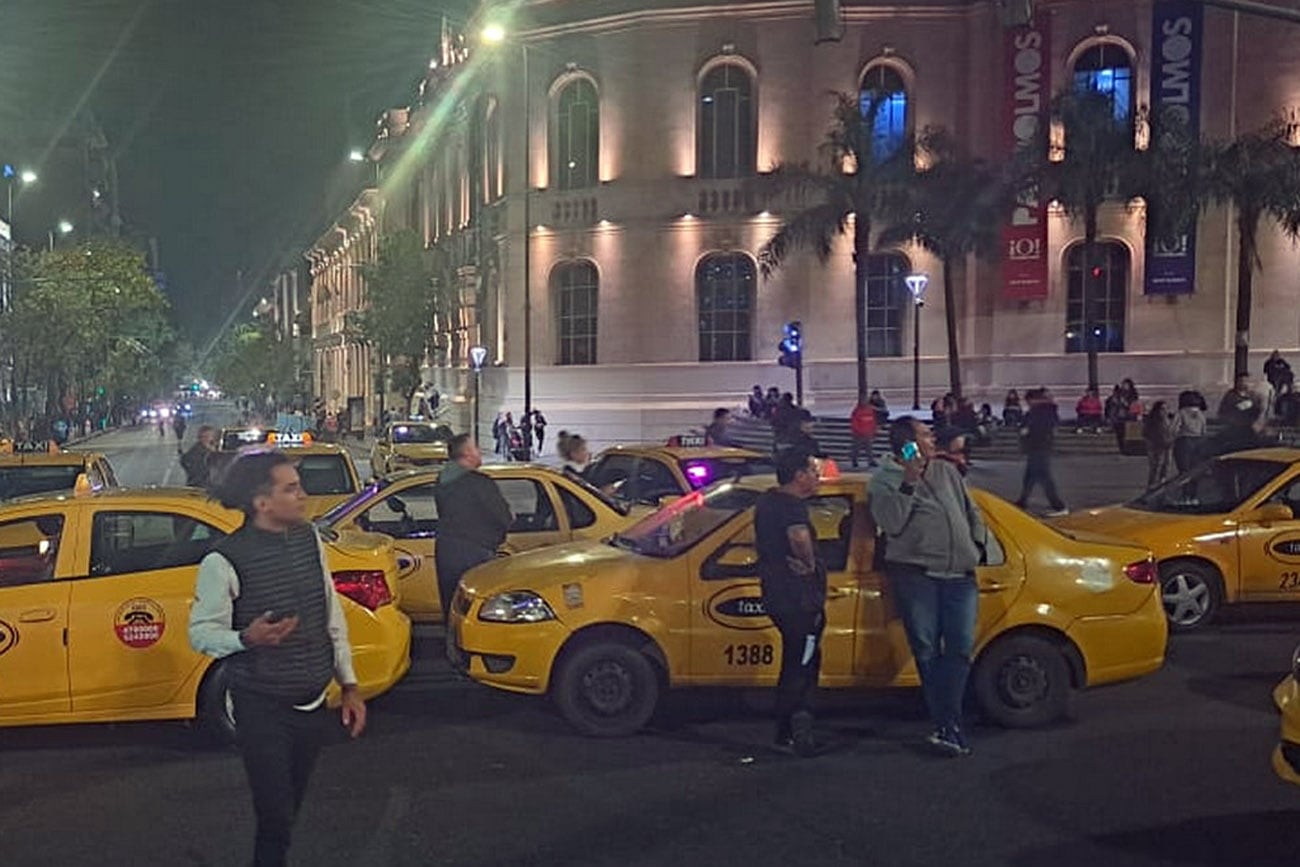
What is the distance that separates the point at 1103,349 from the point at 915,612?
116ft

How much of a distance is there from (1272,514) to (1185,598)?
38.5 inches

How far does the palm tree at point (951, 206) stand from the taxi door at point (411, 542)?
26.7 meters

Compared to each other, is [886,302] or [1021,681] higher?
[886,302]

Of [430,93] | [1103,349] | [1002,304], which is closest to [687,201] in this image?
[1002,304]

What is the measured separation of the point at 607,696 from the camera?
786 centimetres

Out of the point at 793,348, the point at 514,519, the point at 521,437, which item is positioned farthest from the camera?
the point at 521,437

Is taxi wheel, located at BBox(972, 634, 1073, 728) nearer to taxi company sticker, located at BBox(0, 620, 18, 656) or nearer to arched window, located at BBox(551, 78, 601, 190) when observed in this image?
taxi company sticker, located at BBox(0, 620, 18, 656)

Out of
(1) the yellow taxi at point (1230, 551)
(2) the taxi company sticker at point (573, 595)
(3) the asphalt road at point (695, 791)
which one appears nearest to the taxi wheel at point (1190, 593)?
(1) the yellow taxi at point (1230, 551)

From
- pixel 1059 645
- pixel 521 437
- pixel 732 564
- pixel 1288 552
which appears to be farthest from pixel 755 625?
pixel 521 437

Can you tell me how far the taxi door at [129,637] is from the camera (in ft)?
23.9

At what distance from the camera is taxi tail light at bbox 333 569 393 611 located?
305 inches

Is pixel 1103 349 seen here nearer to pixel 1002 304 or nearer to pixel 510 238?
pixel 1002 304

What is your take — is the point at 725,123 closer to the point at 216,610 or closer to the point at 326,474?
the point at 326,474

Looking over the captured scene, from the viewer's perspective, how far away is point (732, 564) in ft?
25.8
